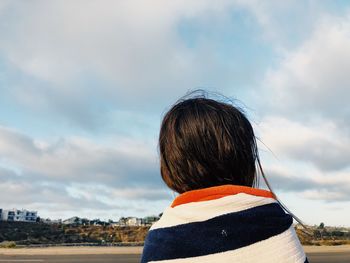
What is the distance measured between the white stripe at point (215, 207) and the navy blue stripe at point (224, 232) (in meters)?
0.01

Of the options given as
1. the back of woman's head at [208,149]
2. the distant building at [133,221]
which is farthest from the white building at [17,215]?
the back of woman's head at [208,149]

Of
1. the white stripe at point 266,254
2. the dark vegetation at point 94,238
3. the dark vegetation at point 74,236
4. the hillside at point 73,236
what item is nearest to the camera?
the white stripe at point 266,254

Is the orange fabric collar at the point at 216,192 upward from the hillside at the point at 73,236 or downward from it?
downward

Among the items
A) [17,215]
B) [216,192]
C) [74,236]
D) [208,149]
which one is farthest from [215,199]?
[17,215]

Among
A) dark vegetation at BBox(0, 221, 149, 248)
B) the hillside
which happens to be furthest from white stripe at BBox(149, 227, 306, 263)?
the hillside

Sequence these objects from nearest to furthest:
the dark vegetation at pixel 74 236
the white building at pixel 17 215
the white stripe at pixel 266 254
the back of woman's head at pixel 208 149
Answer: the white stripe at pixel 266 254, the back of woman's head at pixel 208 149, the dark vegetation at pixel 74 236, the white building at pixel 17 215

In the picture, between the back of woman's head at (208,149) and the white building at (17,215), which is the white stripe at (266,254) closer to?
the back of woman's head at (208,149)

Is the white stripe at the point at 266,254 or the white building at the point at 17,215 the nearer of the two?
the white stripe at the point at 266,254

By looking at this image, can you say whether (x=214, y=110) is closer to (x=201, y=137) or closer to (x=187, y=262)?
(x=201, y=137)

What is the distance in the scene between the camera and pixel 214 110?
5.16 ft

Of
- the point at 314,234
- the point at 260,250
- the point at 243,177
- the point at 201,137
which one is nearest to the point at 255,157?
the point at 243,177

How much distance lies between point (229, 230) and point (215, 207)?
0.08 meters

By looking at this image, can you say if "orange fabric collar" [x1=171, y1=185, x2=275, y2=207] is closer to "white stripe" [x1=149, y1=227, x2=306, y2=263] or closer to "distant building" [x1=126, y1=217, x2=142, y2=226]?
"white stripe" [x1=149, y1=227, x2=306, y2=263]

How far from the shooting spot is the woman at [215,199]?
1.41 meters
